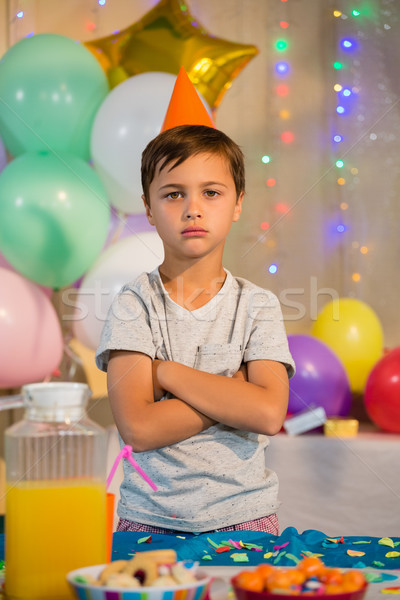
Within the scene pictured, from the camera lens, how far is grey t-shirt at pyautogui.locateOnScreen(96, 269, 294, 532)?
1.00 m

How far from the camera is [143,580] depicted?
1.68 feet

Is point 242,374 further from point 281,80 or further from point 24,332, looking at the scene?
point 281,80

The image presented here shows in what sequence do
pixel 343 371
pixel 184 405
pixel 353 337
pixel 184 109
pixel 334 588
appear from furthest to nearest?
pixel 353 337 → pixel 343 371 → pixel 184 109 → pixel 184 405 → pixel 334 588

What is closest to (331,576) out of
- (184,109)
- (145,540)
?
(145,540)

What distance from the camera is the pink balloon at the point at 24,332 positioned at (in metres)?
1.98

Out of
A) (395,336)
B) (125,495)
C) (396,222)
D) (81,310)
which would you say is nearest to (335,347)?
(395,336)

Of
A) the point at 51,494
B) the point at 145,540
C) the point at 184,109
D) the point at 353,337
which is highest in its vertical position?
the point at 184,109

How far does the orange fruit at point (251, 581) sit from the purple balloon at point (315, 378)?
158cm

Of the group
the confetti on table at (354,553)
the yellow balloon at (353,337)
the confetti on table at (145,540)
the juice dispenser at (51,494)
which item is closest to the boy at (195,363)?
the confetti on table at (145,540)

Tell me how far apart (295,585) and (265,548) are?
0.93 feet

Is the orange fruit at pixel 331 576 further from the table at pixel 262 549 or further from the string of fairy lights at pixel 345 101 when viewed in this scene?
the string of fairy lights at pixel 345 101

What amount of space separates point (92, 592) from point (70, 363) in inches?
84.1

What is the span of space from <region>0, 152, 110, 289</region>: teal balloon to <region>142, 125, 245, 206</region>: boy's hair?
2.94ft

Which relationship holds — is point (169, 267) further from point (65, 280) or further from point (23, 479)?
point (65, 280)
